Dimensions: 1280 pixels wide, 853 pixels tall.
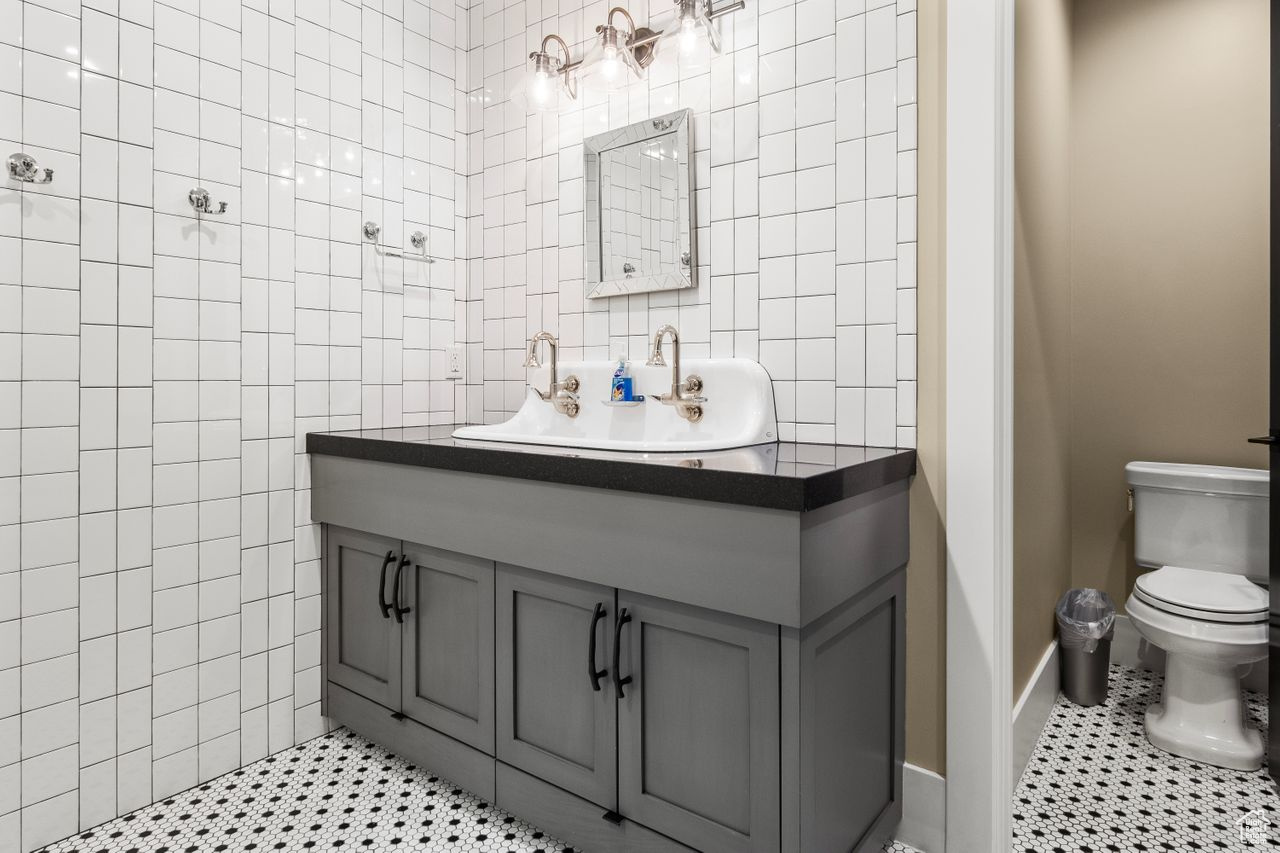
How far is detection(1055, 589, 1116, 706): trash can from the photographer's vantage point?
88.0 inches

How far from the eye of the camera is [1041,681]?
6.85 ft

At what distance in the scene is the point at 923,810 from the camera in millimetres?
1582

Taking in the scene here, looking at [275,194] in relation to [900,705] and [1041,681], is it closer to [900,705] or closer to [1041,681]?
[900,705]

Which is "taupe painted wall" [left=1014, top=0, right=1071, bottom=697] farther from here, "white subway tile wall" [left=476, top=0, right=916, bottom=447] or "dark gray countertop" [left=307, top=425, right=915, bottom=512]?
"dark gray countertop" [left=307, top=425, right=915, bottom=512]

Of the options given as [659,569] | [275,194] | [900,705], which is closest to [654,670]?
[659,569]

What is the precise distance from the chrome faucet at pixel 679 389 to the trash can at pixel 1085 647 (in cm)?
142

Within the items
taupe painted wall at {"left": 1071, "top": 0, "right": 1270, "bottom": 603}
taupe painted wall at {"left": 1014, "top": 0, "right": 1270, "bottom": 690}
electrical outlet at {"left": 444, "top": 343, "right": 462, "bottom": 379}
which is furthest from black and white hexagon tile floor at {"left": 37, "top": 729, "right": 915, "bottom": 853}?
taupe painted wall at {"left": 1071, "top": 0, "right": 1270, "bottom": 603}

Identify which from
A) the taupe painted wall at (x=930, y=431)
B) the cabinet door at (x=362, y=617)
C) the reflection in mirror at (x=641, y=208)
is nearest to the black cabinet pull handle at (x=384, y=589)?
the cabinet door at (x=362, y=617)

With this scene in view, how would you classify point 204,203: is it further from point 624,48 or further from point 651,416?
point 651,416

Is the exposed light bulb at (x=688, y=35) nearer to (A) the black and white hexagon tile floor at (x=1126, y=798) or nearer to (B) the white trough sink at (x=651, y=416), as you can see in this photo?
(B) the white trough sink at (x=651, y=416)

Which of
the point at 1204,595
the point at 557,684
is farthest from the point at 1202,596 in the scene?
the point at 557,684

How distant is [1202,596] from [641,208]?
1.88 meters

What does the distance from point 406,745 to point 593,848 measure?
24.5 inches

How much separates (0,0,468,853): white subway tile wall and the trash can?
2194mm
